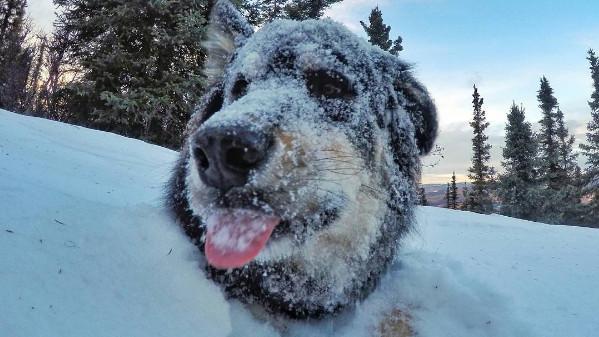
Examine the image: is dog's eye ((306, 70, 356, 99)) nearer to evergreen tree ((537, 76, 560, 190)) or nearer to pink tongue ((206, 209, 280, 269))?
pink tongue ((206, 209, 280, 269))

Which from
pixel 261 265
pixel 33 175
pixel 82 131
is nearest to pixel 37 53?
pixel 82 131

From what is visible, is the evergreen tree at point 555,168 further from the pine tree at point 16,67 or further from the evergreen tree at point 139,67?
the pine tree at point 16,67

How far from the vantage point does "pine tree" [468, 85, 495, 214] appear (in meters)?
31.8

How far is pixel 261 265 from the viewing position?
7.70ft

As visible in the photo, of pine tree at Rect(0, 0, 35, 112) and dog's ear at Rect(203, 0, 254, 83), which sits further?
pine tree at Rect(0, 0, 35, 112)

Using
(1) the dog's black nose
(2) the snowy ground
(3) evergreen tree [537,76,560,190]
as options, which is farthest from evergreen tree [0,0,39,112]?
(3) evergreen tree [537,76,560,190]

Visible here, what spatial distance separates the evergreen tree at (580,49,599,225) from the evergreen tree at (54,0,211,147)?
2832 centimetres

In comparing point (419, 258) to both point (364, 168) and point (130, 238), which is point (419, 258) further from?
point (130, 238)

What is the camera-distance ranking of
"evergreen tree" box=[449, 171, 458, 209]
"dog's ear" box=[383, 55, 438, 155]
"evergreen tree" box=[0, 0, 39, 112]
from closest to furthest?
1. "dog's ear" box=[383, 55, 438, 155]
2. "evergreen tree" box=[0, 0, 39, 112]
3. "evergreen tree" box=[449, 171, 458, 209]

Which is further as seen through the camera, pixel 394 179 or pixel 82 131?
pixel 82 131

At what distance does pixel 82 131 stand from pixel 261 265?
584 centimetres

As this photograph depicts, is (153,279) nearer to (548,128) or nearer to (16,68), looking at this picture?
(16,68)

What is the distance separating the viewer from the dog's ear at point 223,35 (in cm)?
334

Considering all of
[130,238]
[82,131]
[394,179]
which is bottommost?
[130,238]
